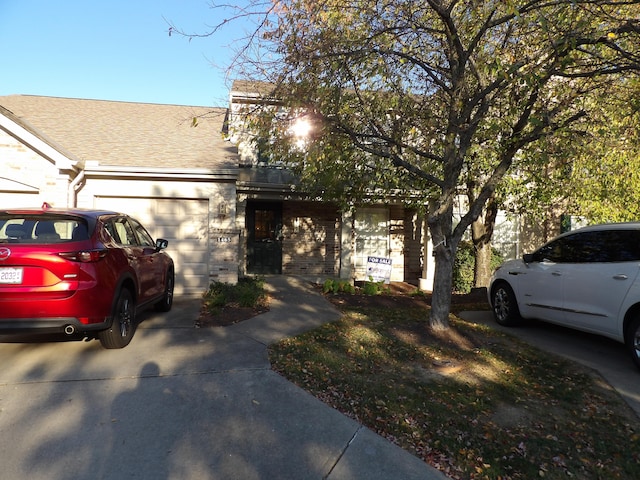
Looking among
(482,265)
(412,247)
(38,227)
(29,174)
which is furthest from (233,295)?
(412,247)

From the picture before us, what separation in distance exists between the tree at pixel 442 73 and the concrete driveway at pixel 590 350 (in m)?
1.52

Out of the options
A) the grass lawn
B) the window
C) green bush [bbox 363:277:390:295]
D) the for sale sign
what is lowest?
the grass lawn

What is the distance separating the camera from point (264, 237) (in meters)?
12.7

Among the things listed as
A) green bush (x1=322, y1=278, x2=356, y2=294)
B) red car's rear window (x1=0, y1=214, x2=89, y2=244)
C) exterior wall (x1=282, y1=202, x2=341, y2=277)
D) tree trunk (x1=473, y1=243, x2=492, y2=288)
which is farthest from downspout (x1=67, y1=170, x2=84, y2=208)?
tree trunk (x1=473, y1=243, x2=492, y2=288)

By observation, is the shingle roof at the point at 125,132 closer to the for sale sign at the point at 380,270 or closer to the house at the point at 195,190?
the house at the point at 195,190

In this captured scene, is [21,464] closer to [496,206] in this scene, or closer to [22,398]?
[22,398]

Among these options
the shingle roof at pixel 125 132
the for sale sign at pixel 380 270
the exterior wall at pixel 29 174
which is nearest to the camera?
the exterior wall at pixel 29 174

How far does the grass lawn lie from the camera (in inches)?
121

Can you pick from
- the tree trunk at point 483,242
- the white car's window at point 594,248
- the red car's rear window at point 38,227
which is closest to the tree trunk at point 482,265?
the tree trunk at point 483,242

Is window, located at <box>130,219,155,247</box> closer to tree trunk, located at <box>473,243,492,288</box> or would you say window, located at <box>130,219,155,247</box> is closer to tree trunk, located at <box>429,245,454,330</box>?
tree trunk, located at <box>429,245,454,330</box>

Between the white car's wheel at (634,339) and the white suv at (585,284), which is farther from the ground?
the white suv at (585,284)

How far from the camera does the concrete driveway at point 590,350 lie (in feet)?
14.5

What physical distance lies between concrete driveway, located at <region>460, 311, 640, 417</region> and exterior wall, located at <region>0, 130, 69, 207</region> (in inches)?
322

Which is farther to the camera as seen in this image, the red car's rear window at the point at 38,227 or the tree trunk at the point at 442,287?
the tree trunk at the point at 442,287
